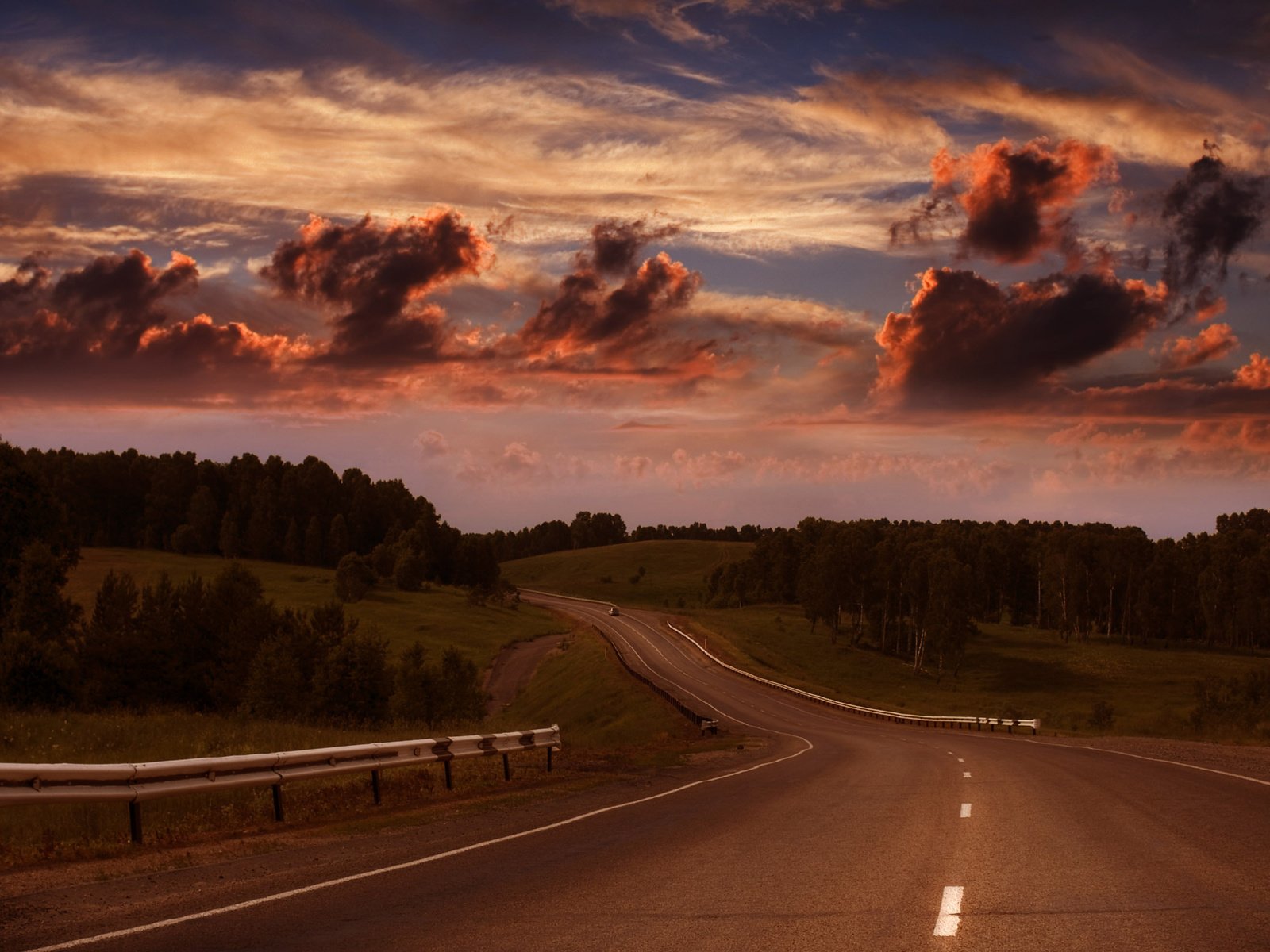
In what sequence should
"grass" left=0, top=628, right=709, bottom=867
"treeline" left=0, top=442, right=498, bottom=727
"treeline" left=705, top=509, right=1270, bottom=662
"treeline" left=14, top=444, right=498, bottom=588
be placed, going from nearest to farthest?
"grass" left=0, top=628, right=709, bottom=867, "treeline" left=0, top=442, right=498, bottom=727, "treeline" left=705, top=509, right=1270, bottom=662, "treeline" left=14, top=444, right=498, bottom=588

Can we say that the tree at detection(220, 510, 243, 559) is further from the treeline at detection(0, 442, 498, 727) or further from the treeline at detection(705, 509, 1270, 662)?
the treeline at detection(0, 442, 498, 727)

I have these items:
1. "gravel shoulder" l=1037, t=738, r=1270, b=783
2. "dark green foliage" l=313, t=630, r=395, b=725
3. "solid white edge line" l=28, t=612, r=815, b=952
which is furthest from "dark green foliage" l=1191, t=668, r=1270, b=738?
"dark green foliage" l=313, t=630, r=395, b=725

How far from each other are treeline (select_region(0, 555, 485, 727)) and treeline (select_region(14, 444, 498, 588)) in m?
97.9

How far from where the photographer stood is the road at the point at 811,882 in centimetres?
850

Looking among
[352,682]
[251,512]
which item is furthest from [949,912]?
[251,512]

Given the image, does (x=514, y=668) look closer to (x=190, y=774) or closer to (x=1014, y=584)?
(x=190, y=774)

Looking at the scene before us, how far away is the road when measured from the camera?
8500mm

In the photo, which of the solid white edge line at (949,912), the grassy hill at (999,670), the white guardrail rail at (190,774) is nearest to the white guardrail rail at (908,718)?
the grassy hill at (999,670)

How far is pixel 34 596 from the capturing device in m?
58.1

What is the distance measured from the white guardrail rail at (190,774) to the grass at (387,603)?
264 feet

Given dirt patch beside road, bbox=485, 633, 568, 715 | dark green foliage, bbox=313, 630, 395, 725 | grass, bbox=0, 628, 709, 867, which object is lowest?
dirt patch beside road, bbox=485, 633, 568, 715

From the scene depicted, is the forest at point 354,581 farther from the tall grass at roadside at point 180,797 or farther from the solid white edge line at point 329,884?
the solid white edge line at point 329,884

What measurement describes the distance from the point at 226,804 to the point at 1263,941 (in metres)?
14.1

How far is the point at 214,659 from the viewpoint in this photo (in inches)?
2244
